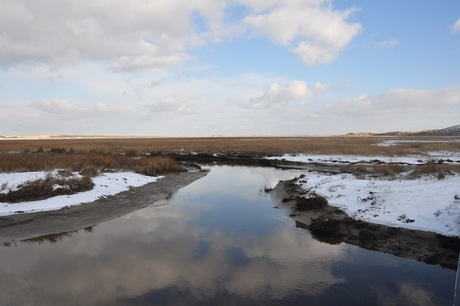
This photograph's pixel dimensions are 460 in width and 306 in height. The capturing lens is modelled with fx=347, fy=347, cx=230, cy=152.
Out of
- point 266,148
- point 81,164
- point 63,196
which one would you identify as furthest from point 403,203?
point 266,148

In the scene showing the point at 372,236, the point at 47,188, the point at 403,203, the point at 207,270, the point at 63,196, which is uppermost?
the point at 47,188

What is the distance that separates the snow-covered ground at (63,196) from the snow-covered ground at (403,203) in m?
11.1

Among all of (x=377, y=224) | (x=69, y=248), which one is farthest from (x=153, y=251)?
(x=377, y=224)

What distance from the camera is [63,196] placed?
1623 centimetres

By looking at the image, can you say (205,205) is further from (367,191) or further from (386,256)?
(386,256)

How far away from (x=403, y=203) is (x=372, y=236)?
260cm

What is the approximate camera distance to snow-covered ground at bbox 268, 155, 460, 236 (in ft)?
36.3

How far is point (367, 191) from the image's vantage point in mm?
15281

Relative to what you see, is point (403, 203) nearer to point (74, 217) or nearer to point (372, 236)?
point (372, 236)

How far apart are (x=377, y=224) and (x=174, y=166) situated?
20.6 meters

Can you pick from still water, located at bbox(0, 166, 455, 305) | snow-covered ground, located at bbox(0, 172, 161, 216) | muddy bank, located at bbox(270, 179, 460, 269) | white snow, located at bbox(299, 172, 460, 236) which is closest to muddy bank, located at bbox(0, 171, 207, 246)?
snow-covered ground, located at bbox(0, 172, 161, 216)

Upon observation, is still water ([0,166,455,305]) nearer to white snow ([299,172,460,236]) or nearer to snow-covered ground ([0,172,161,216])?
white snow ([299,172,460,236])

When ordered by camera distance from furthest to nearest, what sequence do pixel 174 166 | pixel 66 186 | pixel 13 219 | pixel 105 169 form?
pixel 174 166 < pixel 105 169 < pixel 66 186 < pixel 13 219

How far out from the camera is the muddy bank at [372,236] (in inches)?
382
